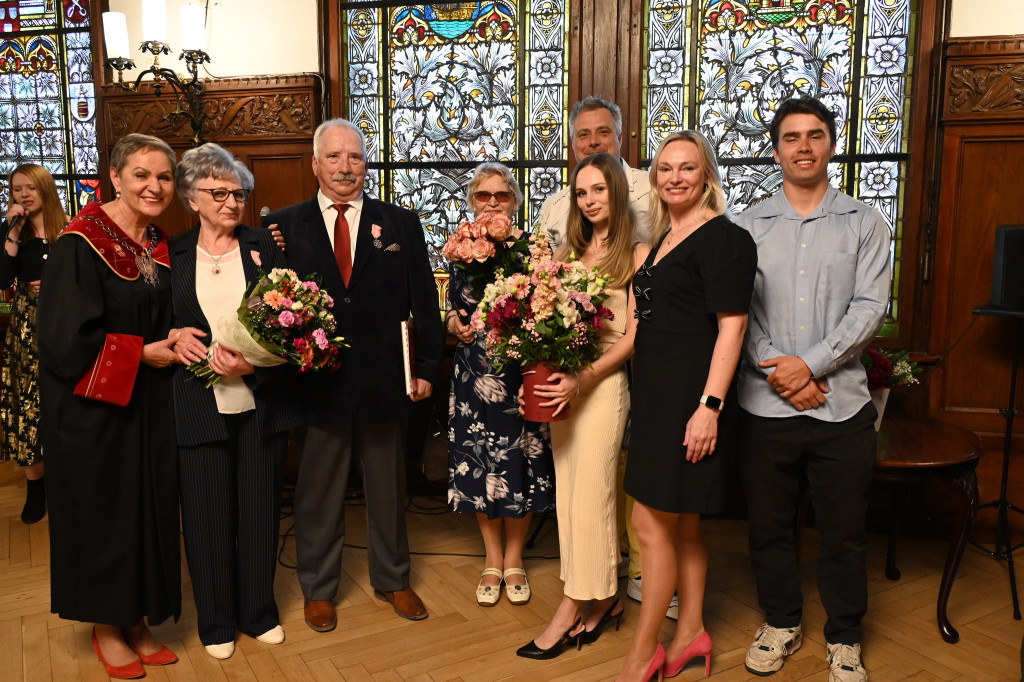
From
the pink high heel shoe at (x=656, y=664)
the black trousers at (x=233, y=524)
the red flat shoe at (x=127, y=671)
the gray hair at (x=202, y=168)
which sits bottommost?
the red flat shoe at (x=127, y=671)

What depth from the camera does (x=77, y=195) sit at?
511 centimetres

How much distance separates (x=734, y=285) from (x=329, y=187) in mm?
1512

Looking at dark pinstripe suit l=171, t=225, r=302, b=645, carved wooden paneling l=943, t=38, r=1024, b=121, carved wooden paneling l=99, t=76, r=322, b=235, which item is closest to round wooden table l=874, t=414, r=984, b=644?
carved wooden paneling l=943, t=38, r=1024, b=121

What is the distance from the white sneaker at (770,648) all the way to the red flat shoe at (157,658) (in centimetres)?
201

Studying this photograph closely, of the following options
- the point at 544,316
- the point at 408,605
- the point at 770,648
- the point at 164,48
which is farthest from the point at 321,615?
the point at 164,48

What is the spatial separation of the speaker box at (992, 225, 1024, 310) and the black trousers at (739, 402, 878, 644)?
1302mm

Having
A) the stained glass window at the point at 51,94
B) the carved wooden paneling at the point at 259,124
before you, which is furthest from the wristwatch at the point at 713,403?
the stained glass window at the point at 51,94

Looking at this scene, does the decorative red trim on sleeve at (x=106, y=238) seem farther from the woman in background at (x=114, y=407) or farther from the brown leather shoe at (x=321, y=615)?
the brown leather shoe at (x=321, y=615)

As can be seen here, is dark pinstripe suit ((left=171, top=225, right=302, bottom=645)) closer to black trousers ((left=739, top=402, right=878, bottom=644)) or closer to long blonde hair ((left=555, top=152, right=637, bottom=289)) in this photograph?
long blonde hair ((left=555, top=152, right=637, bottom=289))

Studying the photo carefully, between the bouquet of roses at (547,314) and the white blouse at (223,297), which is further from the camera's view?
the white blouse at (223,297)

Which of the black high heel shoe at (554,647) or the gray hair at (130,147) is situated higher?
the gray hair at (130,147)

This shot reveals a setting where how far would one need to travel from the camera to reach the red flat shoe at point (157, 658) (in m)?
2.71

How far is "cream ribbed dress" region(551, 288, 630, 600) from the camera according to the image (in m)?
2.58

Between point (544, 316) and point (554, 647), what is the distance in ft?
4.06
